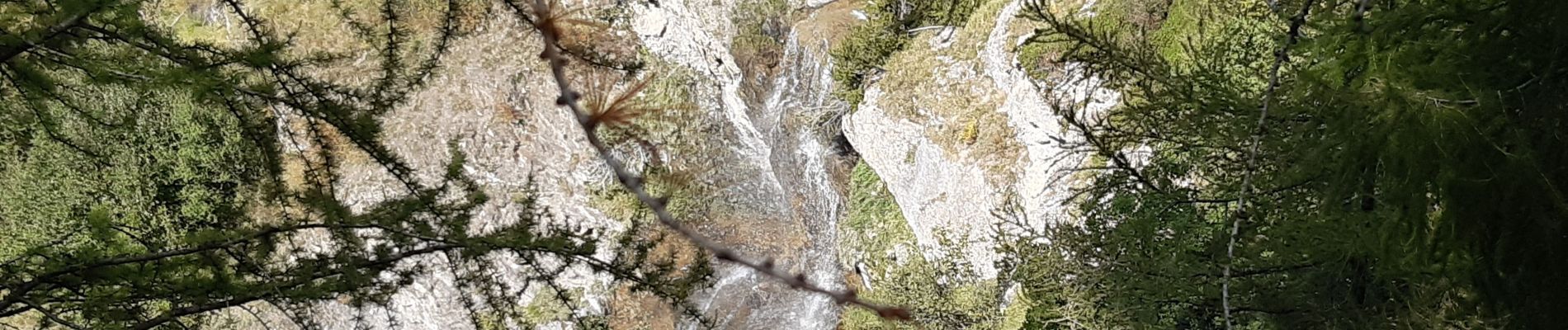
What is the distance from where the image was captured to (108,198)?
8.21 metres

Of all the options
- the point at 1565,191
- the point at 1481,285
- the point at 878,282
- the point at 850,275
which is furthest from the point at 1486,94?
the point at 850,275

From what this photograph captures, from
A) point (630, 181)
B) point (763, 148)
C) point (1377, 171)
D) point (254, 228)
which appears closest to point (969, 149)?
point (763, 148)

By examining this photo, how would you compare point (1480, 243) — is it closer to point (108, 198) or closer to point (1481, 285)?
point (1481, 285)

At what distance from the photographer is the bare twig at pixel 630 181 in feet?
2.21

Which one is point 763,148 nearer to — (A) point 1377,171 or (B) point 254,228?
(B) point 254,228

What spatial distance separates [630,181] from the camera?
2.46 ft

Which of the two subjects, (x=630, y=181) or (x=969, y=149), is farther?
(x=969, y=149)

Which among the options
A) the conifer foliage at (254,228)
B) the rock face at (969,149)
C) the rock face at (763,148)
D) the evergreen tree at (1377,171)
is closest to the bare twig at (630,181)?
the conifer foliage at (254,228)

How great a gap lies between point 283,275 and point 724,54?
274 inches

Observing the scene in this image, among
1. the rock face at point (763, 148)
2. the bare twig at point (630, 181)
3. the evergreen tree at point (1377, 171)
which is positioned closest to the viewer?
the bare twig at point (630, 181)

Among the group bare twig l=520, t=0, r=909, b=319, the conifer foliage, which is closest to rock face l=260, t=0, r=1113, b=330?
the conifer foliage

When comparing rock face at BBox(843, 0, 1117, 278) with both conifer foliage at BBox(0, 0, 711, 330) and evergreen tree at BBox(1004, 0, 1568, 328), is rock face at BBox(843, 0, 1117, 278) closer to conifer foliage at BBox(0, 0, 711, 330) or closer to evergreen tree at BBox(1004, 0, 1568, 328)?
evergreen tree at BBox(1004, 0, 1568, 328)

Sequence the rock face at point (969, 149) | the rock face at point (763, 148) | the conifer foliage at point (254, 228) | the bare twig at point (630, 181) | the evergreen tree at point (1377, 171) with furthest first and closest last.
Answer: the rock face at point (763, 148)
the rock face at point (969, 149)
the conifer foliage at point (254, 228)
the evergreen tree at point (1377, 171)
the bare twig at point (630, 181)

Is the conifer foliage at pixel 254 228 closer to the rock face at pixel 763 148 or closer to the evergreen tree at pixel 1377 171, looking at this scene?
the evergreen tree at pixel 1377 171
